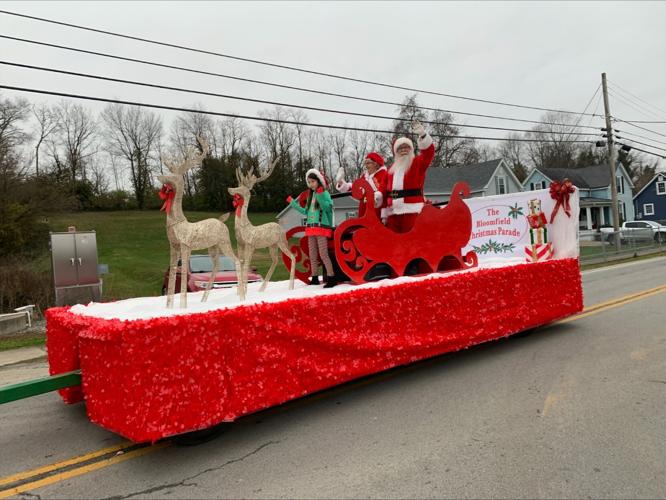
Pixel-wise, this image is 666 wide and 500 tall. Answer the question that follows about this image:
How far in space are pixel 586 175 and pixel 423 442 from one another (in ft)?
169

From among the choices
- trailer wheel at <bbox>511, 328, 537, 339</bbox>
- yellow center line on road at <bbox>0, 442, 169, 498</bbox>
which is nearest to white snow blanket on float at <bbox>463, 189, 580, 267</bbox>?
trailer wheel at <bbox>511, 328, 537, 339</bbox>

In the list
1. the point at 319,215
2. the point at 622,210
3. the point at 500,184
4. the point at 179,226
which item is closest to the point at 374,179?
the point at 319,215

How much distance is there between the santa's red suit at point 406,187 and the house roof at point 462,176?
31.2 m

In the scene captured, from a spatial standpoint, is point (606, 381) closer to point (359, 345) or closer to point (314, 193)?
point (359, 345)

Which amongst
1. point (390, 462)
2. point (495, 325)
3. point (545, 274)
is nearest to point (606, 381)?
point (495, 325)

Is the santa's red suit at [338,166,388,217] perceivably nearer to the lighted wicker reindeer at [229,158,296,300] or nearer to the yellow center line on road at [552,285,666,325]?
the lighted wicker reindeer at [229,158,296,300]

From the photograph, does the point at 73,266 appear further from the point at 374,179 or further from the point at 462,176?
the point at 462,176

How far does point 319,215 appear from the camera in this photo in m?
5.38

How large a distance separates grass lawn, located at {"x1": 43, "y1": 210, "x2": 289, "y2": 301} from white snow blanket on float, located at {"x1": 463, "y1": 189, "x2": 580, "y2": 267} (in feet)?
31.9

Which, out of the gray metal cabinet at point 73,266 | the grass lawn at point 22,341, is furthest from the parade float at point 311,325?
the gray metal cabinet at point 73,266

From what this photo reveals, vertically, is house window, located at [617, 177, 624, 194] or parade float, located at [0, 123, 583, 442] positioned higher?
house window, located at [617, 177, 624, 194]

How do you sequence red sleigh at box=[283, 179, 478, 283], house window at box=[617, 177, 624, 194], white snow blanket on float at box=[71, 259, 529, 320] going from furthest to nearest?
house window at box=[617, 177, 624, 194]
red sleigh at box=[283, 179, 478, 283]
white snow blanket on float at box=[71, 259, 529, 320]

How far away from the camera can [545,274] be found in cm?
676

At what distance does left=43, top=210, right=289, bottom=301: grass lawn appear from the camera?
17428 mm
